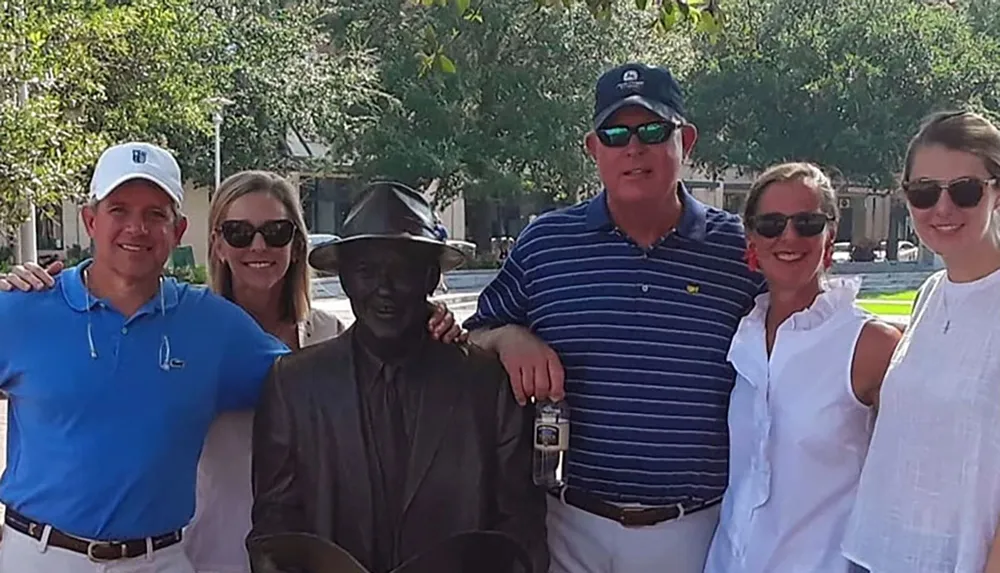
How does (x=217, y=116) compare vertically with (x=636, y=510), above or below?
above

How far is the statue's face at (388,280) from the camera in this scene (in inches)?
101

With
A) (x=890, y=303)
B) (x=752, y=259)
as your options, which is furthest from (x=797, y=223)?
(x=890, y=303)

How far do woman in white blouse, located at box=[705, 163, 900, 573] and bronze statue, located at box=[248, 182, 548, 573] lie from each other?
587 millimetres

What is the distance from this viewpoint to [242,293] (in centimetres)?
358

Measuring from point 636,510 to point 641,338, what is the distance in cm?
48

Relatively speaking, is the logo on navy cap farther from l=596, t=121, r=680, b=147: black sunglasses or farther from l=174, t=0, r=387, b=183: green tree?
l=174, t=0, r=387, b=183: green tree

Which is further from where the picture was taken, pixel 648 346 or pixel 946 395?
pixel 648 346

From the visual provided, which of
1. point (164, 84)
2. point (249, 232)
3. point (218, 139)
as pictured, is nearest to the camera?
point (249, 232)

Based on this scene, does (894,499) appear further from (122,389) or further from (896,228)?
(896,228)

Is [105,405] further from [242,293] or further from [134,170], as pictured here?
[242,293]

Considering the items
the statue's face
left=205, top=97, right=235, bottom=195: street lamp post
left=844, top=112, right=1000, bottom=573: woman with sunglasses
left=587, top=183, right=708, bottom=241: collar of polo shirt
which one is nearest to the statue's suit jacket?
the statue's face

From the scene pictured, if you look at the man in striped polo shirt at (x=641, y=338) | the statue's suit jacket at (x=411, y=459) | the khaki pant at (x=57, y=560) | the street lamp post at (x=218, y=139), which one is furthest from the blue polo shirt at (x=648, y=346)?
the street lamp post at (x=218, y=139)

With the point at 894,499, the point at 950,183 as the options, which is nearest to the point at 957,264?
the point at 950,183

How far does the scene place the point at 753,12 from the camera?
30984 millimetres
